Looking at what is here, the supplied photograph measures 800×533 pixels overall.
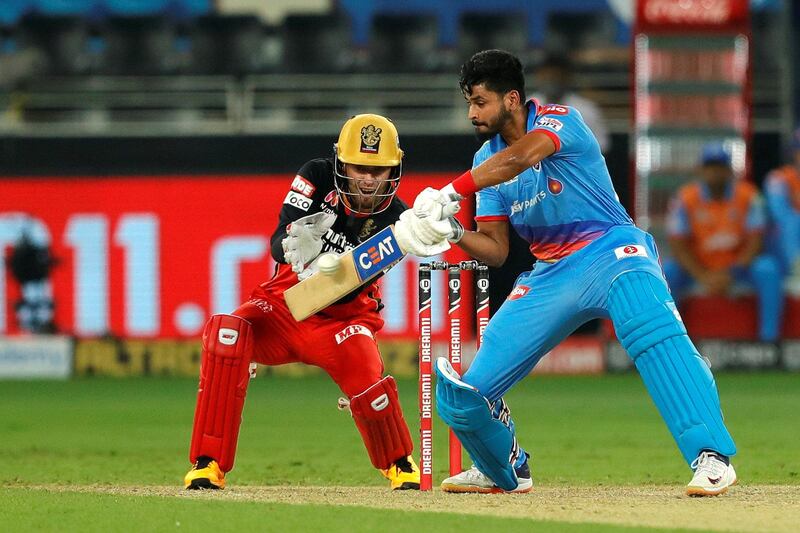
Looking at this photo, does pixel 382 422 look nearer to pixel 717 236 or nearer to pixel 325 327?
pixel 325 327

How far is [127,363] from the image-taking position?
14.2 meters

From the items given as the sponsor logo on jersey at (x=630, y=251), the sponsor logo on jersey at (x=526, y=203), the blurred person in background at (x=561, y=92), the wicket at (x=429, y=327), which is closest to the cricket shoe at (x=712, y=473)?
the sponsor logo on jersey at (x=630, y=251)

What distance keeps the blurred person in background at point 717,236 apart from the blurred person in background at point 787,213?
122 mm

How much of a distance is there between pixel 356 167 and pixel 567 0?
12226 millimetres

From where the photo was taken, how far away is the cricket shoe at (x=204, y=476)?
670 cm

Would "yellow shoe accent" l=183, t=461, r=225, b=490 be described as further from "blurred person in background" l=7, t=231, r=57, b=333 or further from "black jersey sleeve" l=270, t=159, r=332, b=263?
"blurred person in background" l=7, t=231, r=57, b=333

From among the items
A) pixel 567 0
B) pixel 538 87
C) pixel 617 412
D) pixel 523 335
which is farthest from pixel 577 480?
pixel 567 0

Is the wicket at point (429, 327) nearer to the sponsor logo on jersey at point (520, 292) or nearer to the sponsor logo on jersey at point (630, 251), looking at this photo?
the sponsor logo on jersey at point (520, 292)

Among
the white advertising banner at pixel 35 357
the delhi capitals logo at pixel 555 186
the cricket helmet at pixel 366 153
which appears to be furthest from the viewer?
the white advertising banner at pixel 35 357

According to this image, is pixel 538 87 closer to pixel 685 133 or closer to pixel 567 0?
pixel 685 133

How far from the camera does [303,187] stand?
6.79 m

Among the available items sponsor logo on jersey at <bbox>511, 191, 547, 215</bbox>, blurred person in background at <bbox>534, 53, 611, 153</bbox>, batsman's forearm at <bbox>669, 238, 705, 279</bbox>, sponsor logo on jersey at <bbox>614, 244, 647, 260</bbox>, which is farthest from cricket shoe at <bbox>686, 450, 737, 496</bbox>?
batsman's forearm at <bbox>669, 238, 705, 279</bbox>

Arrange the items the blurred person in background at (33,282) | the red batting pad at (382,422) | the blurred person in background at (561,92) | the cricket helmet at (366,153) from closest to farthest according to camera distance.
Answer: the cricket helmet at (366,153)
the red batting pad at (382,422)
the blurred person in background at (561,92)
the blurred person in background at (33,282)

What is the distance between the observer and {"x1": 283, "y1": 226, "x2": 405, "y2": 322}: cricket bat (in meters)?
6.43
